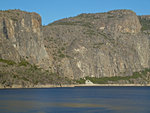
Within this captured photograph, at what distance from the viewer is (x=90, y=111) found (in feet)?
285

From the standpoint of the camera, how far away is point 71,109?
298ft

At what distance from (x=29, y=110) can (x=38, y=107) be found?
677 centimetres

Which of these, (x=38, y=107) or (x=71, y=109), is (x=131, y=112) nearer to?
(x=71, y=109)

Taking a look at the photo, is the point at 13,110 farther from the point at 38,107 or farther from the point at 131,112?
the point at 131,112

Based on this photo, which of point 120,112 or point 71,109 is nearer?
point 120,112

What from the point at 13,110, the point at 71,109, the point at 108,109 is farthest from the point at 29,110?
the point at 108,109

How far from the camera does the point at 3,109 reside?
3383 inches

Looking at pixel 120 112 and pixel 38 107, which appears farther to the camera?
pixel 38 107

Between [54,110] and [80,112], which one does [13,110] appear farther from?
[80,112]

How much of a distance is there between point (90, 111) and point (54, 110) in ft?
26.9

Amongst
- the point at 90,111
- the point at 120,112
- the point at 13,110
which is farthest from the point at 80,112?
the point at 13,110

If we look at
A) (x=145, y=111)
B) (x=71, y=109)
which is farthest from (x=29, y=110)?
(x=145, y=111)

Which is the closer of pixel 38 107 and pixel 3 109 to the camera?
pixel 3 109

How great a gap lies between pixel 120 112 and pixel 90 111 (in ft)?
22.5
